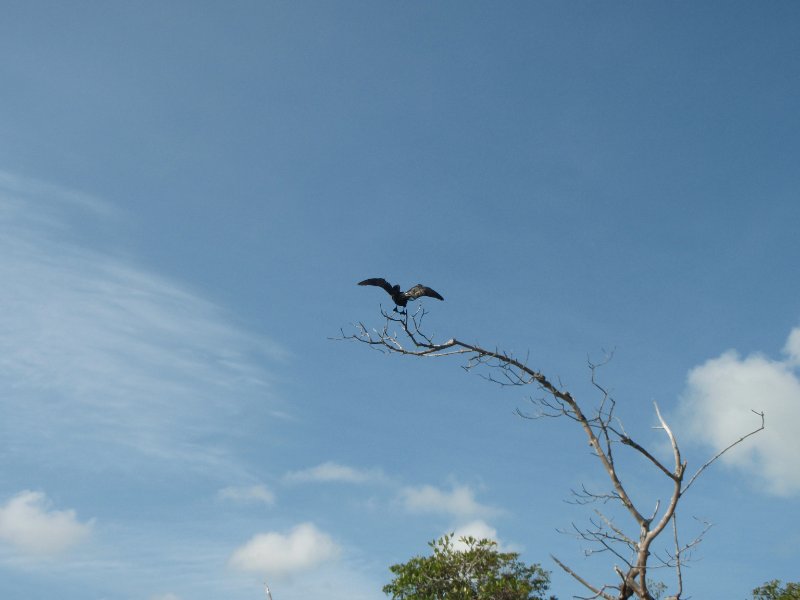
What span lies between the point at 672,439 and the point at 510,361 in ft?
4.90

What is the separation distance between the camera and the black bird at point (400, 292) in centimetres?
867

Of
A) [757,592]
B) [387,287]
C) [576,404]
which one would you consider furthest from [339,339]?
[757,592]

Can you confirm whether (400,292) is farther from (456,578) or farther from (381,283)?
(456,578)

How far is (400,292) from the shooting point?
28.7 feet

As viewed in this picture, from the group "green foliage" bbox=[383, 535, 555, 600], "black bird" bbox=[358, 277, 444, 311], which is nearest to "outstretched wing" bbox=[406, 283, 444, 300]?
"black bird" bbox=[358, 277, 444, 311]

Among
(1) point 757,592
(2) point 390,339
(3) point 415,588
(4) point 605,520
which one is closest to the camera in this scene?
(4) point 605,520

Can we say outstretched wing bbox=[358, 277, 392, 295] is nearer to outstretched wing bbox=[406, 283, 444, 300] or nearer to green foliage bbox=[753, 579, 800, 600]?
outstretched wing bbox=[406, 283, 444, 300]

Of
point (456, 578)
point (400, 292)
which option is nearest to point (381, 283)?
point (400, 292)

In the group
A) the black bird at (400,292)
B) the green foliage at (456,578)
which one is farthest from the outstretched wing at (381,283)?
the green foliage at (456,578)

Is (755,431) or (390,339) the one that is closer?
(755,431)

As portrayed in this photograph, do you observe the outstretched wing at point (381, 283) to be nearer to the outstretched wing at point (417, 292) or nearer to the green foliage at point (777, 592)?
the outstretched wing at point (417, 292)

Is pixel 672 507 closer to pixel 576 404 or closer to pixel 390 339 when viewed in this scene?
pixel 576 404

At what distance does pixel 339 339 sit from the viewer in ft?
25.6

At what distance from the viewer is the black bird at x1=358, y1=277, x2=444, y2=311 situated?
8.67 metres
